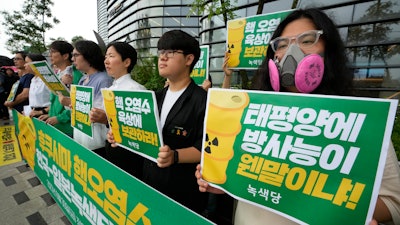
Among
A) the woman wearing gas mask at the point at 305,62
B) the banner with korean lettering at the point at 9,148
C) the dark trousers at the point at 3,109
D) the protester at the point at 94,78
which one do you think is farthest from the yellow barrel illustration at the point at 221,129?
the dark trousers at the point at 3,109

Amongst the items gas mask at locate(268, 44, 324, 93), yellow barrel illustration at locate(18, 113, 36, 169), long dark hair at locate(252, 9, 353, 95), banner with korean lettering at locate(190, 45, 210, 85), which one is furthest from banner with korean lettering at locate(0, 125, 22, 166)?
long dark hair at locate(252, 9, 353, 95)

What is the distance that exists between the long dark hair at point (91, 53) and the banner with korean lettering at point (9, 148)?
328 cm

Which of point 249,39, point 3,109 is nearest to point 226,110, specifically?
point 249,39

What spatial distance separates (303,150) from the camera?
2.54ft

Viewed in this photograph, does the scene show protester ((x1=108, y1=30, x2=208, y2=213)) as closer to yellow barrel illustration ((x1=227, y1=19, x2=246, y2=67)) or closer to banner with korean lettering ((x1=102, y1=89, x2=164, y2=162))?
banner with korean lettering ((x1=102, y1=89, x2=164, y2=162))

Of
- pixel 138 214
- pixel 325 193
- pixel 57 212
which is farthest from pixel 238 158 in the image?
pixel 57 212

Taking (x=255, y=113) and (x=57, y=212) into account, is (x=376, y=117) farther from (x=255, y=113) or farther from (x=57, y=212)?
(x=57, y=212)

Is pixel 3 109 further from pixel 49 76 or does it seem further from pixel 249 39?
pixel 249 39

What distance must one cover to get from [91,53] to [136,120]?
5.63 feet

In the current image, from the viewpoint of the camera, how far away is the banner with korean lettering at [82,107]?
1.98 metres

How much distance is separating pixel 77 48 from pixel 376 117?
2.97 m

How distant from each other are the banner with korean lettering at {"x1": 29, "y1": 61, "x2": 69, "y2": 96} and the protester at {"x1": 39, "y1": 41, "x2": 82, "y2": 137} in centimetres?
29

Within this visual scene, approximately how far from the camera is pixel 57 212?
2.75 meters

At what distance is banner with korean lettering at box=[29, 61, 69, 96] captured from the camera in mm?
2364
